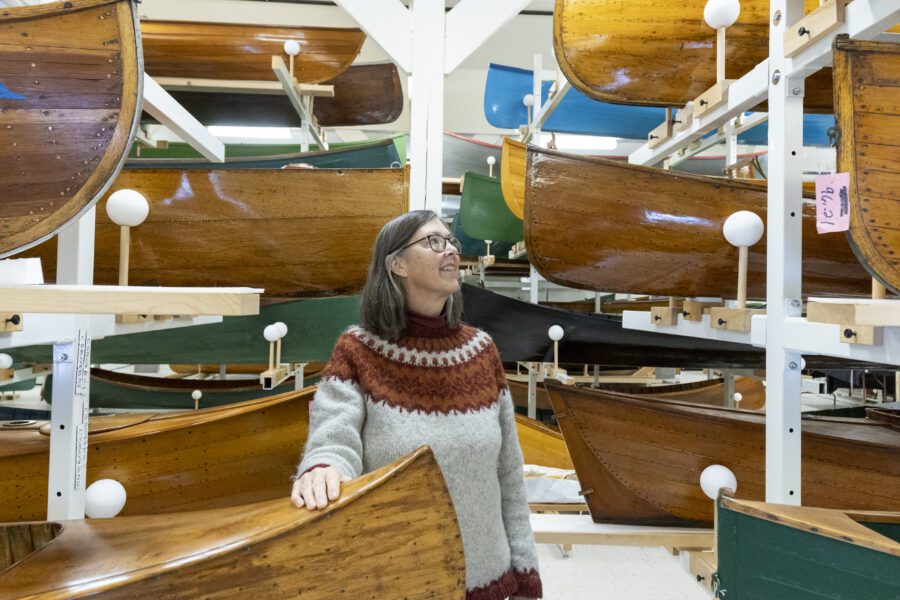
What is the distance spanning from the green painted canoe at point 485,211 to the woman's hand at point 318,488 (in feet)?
10.9

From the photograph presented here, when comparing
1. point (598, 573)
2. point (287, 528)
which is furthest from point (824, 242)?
point (287, 528)

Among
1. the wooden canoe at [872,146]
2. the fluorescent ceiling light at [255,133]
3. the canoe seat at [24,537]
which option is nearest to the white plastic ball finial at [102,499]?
the canoe seat at [24,537]

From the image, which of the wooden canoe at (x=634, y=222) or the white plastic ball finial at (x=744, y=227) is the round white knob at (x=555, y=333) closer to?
the wooden canoe at (x=634, y=222)

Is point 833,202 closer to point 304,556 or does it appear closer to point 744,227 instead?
point 744,227

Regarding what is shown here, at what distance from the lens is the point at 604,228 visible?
2.17m

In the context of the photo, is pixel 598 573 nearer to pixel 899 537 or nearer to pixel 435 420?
pixel 899 537

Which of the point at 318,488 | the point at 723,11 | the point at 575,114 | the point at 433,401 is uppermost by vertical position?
the point at 575,114

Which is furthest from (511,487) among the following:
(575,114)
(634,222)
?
(575,114)

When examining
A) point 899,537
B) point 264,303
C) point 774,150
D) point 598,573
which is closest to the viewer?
point 899,537

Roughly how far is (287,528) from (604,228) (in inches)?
64.6

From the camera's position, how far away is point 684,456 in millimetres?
1791

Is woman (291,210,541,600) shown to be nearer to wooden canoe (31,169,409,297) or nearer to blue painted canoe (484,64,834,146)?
wooden canoe (31,169,409,297)

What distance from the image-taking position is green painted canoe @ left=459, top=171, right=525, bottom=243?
4113mm

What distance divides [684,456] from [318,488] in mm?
1265
